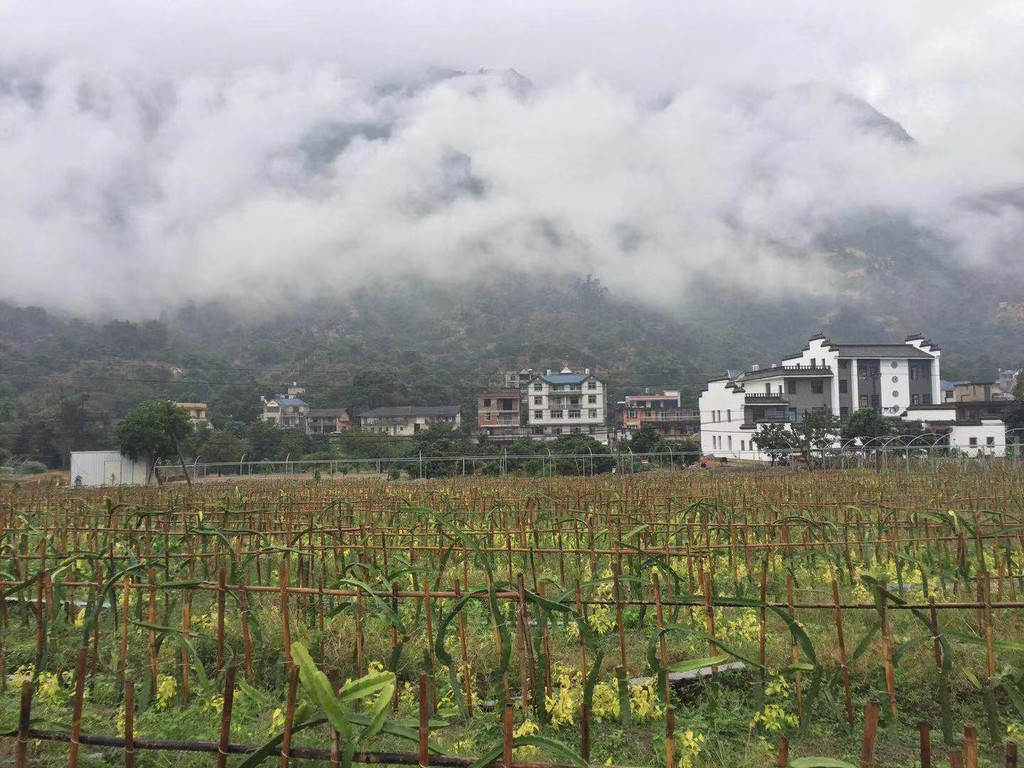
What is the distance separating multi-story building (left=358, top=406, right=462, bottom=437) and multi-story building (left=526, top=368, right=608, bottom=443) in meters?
6.47

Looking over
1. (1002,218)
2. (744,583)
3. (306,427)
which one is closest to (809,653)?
(744,583)

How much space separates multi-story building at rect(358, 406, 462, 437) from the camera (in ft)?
182

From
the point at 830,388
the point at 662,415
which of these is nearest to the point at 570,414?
the point at 662,415

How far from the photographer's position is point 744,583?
643 centimetres

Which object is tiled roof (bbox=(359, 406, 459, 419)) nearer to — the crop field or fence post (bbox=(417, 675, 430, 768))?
the crop field

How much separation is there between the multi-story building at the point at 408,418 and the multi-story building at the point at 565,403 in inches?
255

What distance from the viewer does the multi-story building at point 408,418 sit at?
5541 centimetres

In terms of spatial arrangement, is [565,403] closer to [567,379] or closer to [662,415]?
[567,379]

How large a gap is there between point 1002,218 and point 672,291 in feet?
302

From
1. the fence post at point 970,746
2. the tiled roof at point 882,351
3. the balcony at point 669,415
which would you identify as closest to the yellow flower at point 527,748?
the fence post at point 970,746

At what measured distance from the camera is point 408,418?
56.6m

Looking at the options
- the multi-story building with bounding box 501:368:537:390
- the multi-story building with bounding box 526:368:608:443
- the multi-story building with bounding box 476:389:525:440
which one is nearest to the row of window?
the multi-story building with bounding box 526:368:608:443

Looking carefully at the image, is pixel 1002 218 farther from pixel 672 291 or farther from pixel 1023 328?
pixel 672 291

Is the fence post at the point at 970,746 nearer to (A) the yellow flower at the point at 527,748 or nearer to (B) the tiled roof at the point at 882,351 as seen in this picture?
(A) the yellow flower at the point at 527,748
